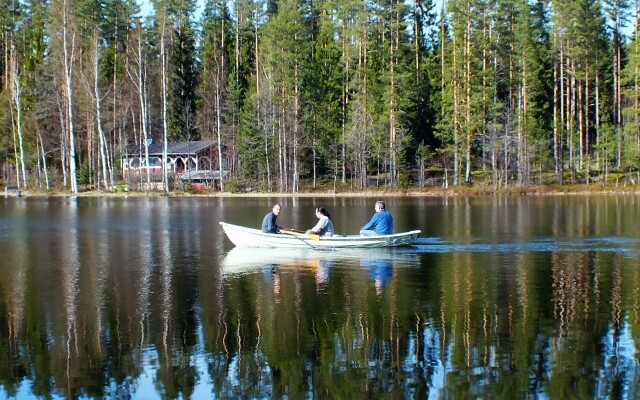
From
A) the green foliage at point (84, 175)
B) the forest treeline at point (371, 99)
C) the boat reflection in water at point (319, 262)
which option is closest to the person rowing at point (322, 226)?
the boat reflection in water at point (319, 262)

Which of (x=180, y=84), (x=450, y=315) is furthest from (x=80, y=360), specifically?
(x=180, y=84)

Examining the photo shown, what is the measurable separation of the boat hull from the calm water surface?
1.18 ft

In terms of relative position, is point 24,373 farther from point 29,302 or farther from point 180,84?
point 180,84

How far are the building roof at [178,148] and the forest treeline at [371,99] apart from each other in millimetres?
1805

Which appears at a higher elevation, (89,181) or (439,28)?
(439,28)

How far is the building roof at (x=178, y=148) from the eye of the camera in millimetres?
74812

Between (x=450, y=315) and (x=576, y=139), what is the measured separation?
57731 mm

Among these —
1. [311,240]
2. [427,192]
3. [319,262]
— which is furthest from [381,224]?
[427,192]

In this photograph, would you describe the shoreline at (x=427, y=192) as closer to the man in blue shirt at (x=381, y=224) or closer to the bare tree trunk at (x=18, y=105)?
the bare tree trunk at (x=18, y=105)

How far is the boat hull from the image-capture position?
25672 mm

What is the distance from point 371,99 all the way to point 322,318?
180ft

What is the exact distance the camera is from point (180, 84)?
274 ft

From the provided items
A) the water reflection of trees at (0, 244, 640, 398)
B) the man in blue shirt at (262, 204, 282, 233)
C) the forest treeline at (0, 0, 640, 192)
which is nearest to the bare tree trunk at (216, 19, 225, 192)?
the forest treeline at (0, 0, 640, 192)

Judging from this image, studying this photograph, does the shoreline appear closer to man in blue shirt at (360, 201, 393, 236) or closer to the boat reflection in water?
man in blue shirt at (360, 201, 393, 236)
